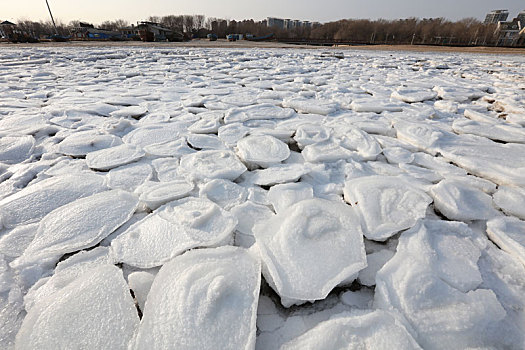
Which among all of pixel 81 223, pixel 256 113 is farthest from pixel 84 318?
pixel 256 113

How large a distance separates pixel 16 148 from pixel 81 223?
988 millimetres

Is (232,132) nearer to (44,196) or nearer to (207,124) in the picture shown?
(207,124)

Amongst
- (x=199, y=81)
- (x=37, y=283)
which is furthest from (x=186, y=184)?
(x=199, y=81)

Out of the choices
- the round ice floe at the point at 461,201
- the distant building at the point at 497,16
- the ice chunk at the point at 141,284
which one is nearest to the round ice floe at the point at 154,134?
the ice chunk at the point at 141,284

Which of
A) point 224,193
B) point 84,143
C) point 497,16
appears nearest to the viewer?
point 224,193

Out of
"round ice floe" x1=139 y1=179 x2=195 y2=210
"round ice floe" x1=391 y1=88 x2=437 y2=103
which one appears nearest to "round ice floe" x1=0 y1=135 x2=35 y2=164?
"round ice floe" x1=139 y1=179 x2=195 y2=210

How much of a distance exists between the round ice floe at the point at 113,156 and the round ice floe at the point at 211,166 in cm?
27

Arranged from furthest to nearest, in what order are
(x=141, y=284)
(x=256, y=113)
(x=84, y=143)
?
(x=256, y=113) → (x=84, y=143) → (x=141, y=284)

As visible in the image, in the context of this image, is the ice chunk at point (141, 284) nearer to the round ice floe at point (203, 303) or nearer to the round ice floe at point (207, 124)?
the round ice floe at point (203, 303)

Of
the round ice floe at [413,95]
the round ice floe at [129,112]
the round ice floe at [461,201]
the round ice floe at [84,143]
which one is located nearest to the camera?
the round ice floe at [461,201]

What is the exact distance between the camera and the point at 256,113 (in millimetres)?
1939

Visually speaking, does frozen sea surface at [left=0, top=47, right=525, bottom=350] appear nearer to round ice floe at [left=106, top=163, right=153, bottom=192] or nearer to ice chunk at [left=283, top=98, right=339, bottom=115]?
round ice floe at [left=106, top=163, right=153, bottom=192]

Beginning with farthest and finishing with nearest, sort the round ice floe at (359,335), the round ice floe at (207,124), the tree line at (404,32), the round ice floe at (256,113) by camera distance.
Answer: the tree line at (404,32), the round ice floe at (256,113), the round ice floe at (207,124), the round ice floe at (359,335)

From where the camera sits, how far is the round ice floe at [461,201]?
0.88 metres
